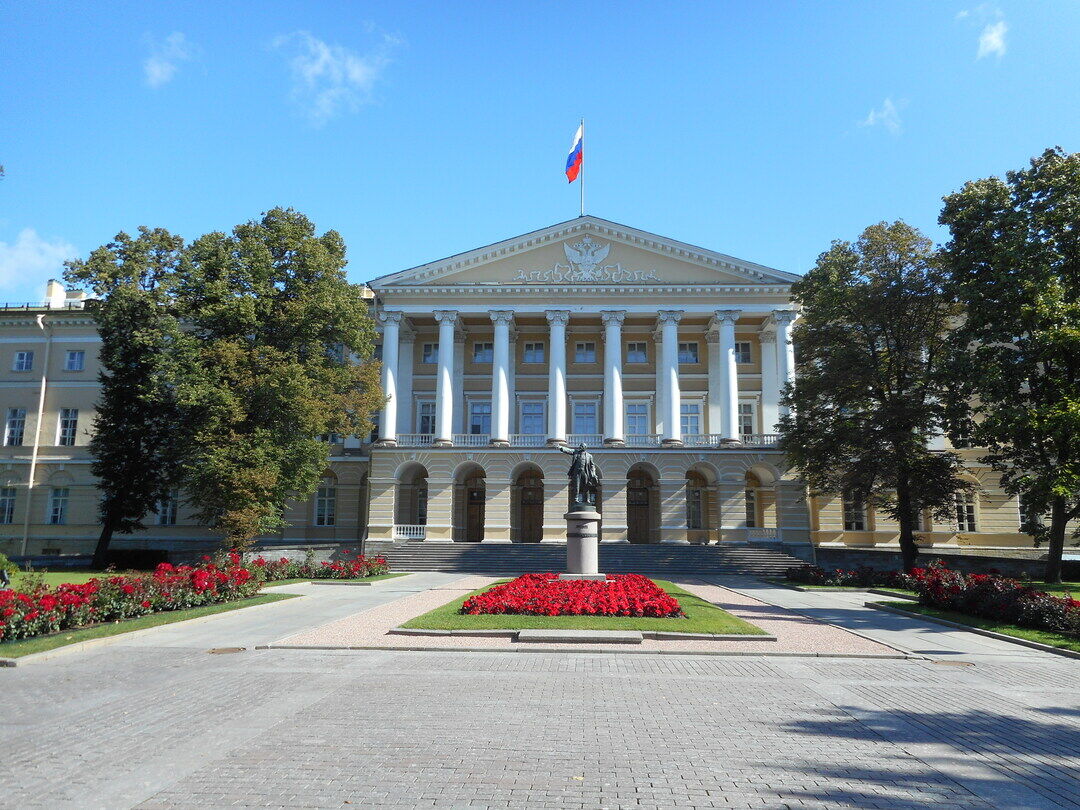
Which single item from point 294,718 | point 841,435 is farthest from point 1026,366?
point 294,718

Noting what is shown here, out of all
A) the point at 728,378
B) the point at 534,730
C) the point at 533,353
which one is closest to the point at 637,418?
the point at 728,378

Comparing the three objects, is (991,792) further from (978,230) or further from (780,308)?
(780,308)

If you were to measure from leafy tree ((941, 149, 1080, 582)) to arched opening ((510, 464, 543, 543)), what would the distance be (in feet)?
84.3

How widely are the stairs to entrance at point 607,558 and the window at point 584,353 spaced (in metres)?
A: 13.8

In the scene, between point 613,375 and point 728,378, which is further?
point 613,375

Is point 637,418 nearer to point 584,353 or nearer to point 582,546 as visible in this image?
point 584,353

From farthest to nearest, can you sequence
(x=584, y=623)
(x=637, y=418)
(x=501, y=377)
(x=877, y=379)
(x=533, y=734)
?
1. (x=637, y=418)
2. (x=501, y=377)
3. (x=877, y=379)
4. (x=584, y=623)
5. (x=533, y=734)

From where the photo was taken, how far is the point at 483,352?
48656 mm

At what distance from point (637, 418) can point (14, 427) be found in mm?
40944

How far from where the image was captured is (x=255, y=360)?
104 feet

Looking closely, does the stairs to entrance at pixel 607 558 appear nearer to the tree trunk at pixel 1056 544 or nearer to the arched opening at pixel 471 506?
the arched opening at pixel 471 506

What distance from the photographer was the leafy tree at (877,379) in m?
30.1

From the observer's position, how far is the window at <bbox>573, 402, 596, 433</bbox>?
46969 millimetres

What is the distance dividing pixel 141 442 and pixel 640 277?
1172 inches
